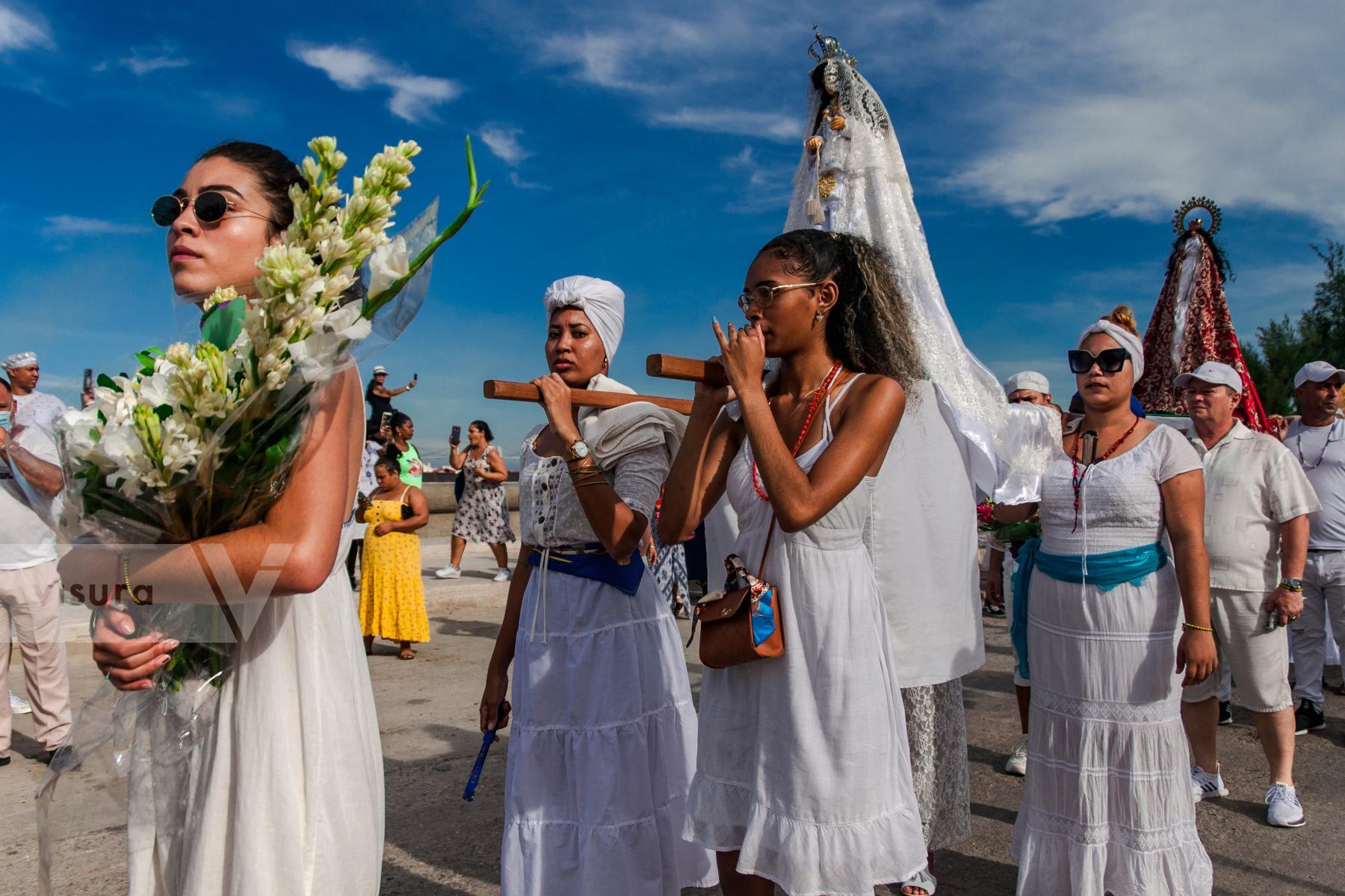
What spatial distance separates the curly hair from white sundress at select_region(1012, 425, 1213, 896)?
131 centimetres

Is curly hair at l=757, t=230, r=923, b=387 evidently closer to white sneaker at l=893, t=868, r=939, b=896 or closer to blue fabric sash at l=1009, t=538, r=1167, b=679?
blue fabric sash at l=1009, t=538, r=1167, b=679

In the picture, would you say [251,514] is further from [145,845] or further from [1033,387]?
[1033,387]

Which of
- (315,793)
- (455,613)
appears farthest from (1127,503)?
(455,613)

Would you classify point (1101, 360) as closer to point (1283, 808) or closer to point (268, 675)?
point (1283, 808)

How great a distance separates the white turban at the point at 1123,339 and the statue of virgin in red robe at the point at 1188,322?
352 centimetres

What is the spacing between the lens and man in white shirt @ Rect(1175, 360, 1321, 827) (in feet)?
15.8

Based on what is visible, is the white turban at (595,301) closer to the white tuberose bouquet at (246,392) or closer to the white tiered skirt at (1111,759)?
the white tuberose bouquet at (246,392)

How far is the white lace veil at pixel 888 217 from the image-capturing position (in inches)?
155

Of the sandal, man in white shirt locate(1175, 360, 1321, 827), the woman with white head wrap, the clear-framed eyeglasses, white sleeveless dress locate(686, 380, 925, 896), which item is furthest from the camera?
man in white shirt locate(1175, 360, 1321, 827)

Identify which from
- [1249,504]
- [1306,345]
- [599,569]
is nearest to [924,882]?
[599,569]

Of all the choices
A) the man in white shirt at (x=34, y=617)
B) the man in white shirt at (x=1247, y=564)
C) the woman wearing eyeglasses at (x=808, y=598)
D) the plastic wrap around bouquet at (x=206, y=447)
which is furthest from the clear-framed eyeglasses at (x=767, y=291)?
the man in white shirt at (x=34, y=617)

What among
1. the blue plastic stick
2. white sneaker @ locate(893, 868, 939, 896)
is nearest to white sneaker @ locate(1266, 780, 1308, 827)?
white sneaker @ locate(893, 868, 939, 896)

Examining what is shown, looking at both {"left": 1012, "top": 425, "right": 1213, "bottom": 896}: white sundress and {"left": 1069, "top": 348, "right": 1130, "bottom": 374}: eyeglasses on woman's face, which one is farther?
{"left": 1069, "top": 348, "right": 1130, "bottom": 374}: eyeglasses on woman's face

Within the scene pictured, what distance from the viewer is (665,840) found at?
303cm
